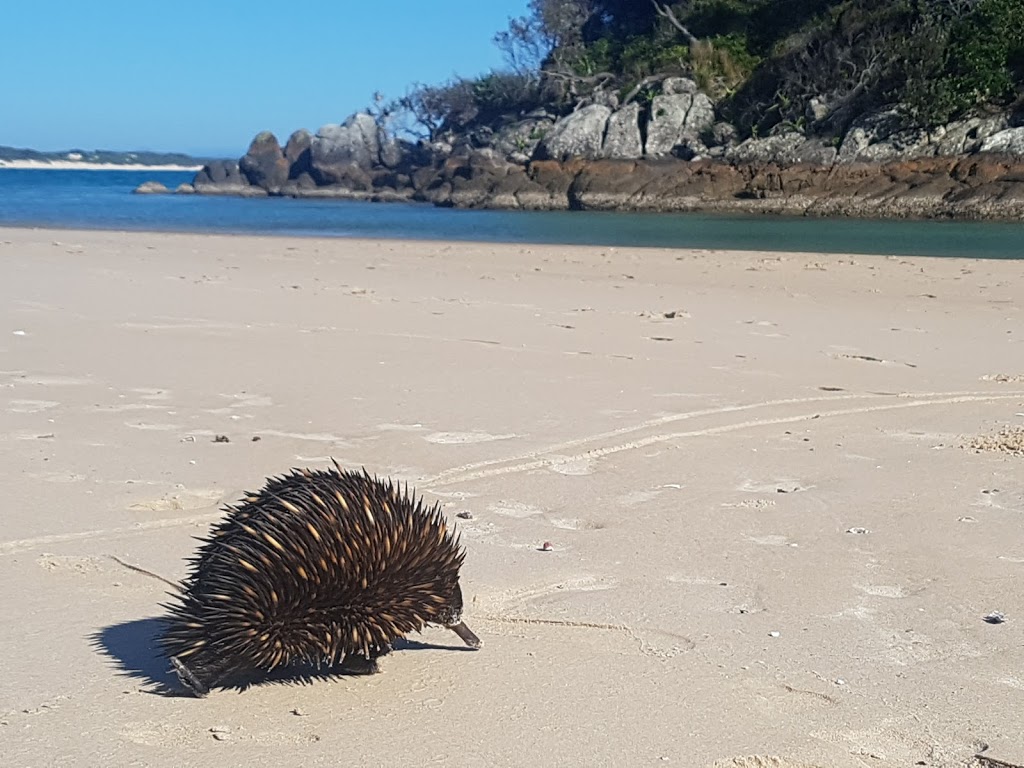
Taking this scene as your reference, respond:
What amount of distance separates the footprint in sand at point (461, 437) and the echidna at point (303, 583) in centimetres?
340

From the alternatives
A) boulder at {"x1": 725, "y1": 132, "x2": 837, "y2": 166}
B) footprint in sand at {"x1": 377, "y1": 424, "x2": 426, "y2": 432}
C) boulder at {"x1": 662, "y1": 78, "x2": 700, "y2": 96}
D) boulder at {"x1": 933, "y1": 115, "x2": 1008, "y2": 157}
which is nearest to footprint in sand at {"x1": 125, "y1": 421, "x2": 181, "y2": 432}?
footprint in sand at {"x1": 377, "y1": 424, "x2": 426, "y2": 432}

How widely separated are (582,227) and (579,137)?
67.3 feet

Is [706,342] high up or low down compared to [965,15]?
down

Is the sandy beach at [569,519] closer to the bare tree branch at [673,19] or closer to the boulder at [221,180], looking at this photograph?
the bare tree branch at [673,19]

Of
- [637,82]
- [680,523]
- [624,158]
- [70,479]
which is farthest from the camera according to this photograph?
[637,82]

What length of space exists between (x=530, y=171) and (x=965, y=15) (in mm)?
20562

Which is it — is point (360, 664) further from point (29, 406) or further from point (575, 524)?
point (29, 406)

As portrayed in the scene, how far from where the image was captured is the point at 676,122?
5603cm

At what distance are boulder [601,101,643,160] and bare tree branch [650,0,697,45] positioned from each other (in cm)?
803

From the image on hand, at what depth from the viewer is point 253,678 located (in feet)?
13.8

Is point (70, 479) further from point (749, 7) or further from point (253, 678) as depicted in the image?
point (749, 7)

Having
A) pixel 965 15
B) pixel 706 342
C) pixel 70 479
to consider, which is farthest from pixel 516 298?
pixel 965 15

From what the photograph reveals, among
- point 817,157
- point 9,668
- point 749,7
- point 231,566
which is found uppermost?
point 749,7

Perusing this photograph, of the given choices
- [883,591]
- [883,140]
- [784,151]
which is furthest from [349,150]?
[883,591]
